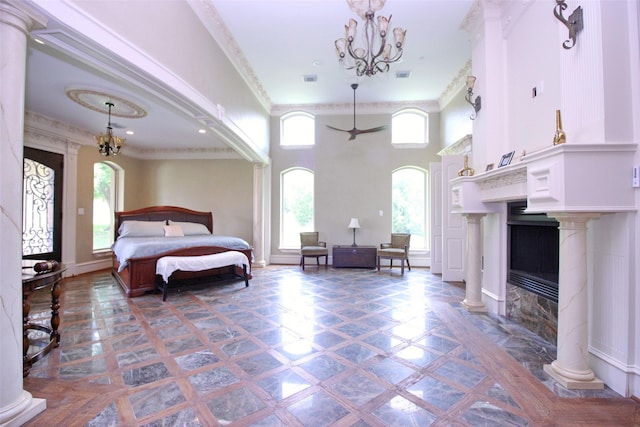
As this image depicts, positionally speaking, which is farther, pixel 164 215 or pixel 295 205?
pixel 295 205

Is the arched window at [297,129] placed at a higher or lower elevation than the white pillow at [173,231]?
higher

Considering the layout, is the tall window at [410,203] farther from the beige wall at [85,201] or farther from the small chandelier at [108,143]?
the beige wall at [85,201]

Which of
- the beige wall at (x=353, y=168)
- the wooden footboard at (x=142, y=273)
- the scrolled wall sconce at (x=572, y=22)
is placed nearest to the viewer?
the scrolled wall sconce at (x=572, y=22)

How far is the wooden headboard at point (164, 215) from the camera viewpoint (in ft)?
21.7

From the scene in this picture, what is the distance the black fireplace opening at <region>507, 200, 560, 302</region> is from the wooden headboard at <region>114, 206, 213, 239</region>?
671cm

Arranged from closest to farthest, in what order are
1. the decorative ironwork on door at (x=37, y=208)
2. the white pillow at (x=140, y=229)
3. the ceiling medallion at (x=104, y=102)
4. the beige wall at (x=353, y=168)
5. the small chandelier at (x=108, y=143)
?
the ceiling medallion at (x=104, y=102) < the small chandelier at (x=108, y=143) < the decorative ironwork on door at (x=37, y=208) < the white pillow at (x=140, y=229) < the beige wall at (x=353, y=168)

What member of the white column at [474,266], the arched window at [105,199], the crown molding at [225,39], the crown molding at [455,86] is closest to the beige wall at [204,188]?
the arched window at [105,199]

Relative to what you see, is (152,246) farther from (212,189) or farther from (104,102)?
(212,189)

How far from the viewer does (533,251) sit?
3383 millimetres

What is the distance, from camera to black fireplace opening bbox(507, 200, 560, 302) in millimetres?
3031

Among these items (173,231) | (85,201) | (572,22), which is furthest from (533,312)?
(85,201)

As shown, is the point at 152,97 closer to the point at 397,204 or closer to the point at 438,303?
the point at 438,303

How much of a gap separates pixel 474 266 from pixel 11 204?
14.9 ft

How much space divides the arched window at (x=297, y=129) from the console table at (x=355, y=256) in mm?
2991
